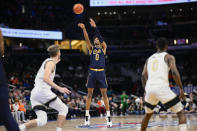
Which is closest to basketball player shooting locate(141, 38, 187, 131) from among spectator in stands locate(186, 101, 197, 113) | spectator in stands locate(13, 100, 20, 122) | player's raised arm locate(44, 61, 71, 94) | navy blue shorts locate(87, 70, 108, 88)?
player's raised arm locate(44, 61, 71, 94)

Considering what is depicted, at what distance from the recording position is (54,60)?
18.8ft

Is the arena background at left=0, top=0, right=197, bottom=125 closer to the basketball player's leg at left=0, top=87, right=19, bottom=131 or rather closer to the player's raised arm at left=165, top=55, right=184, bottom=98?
the player's raised arm at left=165, top=55, right=184, bottom=98

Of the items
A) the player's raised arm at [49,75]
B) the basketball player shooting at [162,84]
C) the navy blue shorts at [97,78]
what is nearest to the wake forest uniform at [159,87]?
the basketball player shooting at [162,84]

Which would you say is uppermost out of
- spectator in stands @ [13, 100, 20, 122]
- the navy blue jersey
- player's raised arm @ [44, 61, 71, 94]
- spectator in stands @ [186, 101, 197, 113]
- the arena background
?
the arena background

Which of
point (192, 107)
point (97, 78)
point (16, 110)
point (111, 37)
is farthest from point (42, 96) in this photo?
point (111, 37)

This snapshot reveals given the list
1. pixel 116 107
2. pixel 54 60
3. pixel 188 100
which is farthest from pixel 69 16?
pixel 54 60

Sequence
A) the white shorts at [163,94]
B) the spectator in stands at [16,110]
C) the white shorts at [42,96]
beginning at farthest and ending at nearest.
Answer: the spectator in stands at [16,110] < the white shorts at [42,96] < the white shorts at [163,94]

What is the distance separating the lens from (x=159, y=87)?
5.24m

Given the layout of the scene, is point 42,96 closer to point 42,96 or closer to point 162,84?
point 42,96

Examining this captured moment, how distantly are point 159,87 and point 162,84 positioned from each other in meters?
0.08

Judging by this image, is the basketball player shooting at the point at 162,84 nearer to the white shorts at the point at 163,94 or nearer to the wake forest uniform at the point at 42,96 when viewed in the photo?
the white shorts at the point at 163,94

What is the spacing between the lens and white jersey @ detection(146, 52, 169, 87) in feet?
17.4

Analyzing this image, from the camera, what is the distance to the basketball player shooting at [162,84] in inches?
206

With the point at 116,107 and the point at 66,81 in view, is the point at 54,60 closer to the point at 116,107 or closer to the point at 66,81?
the point at 116,107
